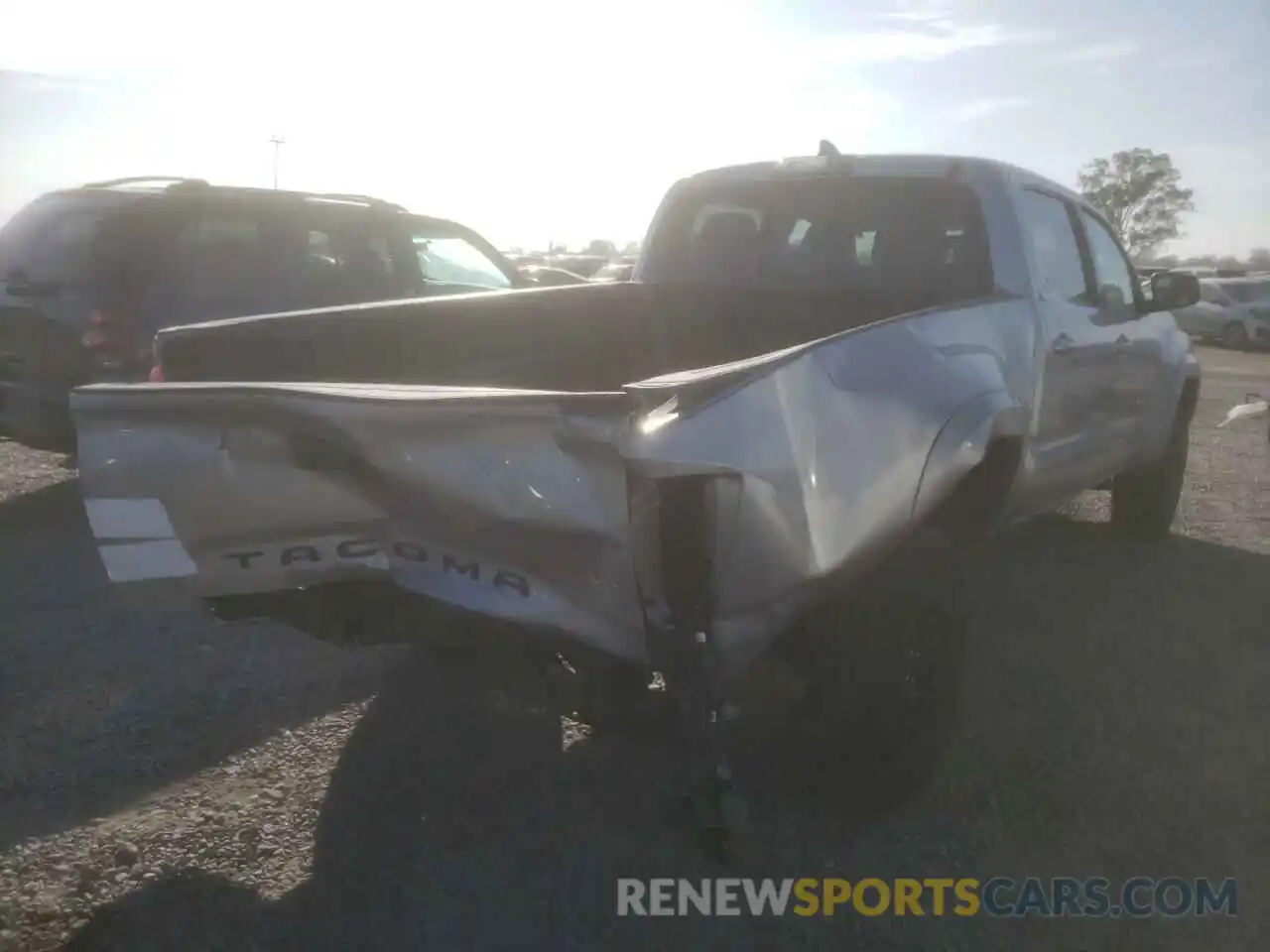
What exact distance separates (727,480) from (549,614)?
0.49 m

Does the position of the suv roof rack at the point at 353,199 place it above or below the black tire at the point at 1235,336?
above

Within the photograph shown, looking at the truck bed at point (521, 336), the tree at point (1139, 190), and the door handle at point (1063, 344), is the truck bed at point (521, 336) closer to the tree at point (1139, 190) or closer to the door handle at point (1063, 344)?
the door handle at point (1063, 344)

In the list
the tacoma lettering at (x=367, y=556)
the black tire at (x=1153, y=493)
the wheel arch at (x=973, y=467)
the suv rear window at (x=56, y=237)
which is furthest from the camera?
the suv rear window at (x=56, y=237)

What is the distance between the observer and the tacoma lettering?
99.7 inches

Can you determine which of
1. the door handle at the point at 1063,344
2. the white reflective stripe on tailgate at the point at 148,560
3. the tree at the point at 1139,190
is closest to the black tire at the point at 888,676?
the white reflective stripe on tailgate at the point at 148,560

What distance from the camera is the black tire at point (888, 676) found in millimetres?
3004

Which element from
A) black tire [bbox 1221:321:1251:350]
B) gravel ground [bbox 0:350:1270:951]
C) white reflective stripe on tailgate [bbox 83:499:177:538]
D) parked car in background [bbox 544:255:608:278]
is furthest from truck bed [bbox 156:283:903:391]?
black tire [bbox 1221:321:1251:350]

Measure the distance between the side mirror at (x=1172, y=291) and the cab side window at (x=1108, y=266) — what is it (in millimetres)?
122

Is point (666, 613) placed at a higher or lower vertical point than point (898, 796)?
higher

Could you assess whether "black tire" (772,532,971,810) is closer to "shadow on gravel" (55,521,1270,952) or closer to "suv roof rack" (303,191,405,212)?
"shadow on gravel" (55,521,1270,952)

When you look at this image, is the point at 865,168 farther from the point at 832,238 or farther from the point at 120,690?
the point at 120,690

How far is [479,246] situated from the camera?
9352 mm

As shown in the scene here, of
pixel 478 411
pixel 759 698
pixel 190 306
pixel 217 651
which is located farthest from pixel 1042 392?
pixel 190 306

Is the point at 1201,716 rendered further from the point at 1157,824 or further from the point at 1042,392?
the point at 1042,392
